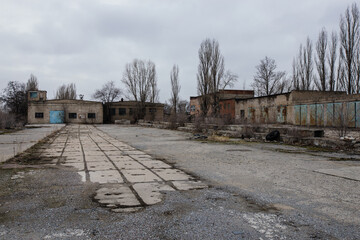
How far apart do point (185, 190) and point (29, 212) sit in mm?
2281

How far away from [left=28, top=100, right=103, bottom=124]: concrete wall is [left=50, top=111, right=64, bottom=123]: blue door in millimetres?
438

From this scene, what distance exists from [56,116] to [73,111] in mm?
2570

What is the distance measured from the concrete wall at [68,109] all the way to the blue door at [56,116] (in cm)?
44

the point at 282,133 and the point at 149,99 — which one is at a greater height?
the point at 149,99

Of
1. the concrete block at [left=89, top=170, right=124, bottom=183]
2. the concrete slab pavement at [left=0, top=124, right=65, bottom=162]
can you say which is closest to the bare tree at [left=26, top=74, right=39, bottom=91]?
the concrete slab pavement at [left=0, top=124, right=65, bottom=162]

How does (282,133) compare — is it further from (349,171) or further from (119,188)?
(119,188)

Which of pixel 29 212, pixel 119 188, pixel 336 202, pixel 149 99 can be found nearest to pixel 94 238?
pixel 29 212

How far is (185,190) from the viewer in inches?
179

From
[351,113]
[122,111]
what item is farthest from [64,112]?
[351,113]

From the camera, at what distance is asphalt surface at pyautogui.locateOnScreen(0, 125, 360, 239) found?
2.85 m

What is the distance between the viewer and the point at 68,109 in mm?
42688

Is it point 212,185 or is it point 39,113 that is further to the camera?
point 39,113

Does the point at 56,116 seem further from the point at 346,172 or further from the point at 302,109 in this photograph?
the point at 346,172

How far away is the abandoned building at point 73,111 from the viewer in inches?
1625
